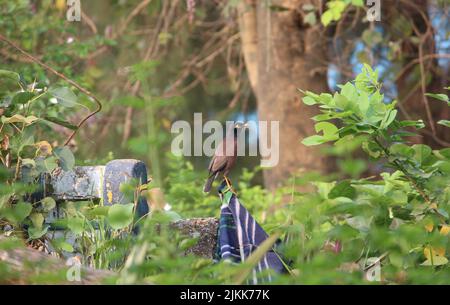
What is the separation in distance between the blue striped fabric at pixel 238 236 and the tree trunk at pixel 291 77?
3.48 meters

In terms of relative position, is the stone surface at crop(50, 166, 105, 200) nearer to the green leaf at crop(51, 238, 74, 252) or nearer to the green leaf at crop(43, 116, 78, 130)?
the green leaf at crop(43, 116, 78, 130)

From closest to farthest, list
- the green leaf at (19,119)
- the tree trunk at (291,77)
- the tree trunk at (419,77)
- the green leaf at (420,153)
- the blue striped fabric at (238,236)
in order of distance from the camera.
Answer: the blue striped fabric at (238,236) < the green leaf at (420,153) < the green leaf at (19,119) < the tree trunk at (291,77) < the tree trunk at (419,77)

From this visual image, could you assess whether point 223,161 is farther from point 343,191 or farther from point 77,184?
point 77,184

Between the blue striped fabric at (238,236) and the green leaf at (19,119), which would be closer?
the blue striped fabric at (238,236)

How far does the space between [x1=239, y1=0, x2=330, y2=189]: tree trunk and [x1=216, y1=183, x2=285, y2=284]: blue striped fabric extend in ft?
11.4

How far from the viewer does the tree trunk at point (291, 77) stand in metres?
5.67

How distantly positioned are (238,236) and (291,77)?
12.0ft

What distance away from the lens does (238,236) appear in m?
2.13

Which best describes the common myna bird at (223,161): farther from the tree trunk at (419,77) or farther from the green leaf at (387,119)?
the tree trunk at (419,77)

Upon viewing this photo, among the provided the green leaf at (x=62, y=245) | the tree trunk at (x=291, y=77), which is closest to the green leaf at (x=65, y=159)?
the green leaf at (x=62, y=245)

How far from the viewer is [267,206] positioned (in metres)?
4.87

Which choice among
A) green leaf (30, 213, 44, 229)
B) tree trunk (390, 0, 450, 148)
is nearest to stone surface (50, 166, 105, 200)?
green leaf (30, 213, 44, 229)

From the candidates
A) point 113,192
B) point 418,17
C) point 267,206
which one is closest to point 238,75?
point 418,17

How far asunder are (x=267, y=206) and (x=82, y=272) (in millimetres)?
3224
